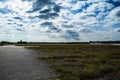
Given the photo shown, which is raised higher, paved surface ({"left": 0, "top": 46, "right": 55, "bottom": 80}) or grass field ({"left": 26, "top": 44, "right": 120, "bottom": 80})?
paved surface ({"left": 0, "top": 46, "right": 55, "bottom": 80})

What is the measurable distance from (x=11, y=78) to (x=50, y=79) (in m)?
1.97

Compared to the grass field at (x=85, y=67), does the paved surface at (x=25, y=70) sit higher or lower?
higher

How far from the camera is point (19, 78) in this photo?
10.7 metres

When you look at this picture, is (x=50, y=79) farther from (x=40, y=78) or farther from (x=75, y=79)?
(x=75, y=79)

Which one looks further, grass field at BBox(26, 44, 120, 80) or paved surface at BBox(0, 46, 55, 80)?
grass field at BBox(26, 44, 120, 80)

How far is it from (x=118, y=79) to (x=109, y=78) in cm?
51

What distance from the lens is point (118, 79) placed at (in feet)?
36.4

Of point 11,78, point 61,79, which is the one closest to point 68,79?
point 61,79

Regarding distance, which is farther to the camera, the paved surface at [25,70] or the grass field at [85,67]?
the grass field at [85,67]

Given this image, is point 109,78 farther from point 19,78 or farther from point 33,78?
point 19,78

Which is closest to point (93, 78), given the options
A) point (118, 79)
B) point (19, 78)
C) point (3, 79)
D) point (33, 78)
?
point (118, 79)

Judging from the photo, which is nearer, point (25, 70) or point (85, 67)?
point (25, 70)

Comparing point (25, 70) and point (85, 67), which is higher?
point (25, 70)

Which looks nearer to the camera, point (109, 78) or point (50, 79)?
point (50, 79)
